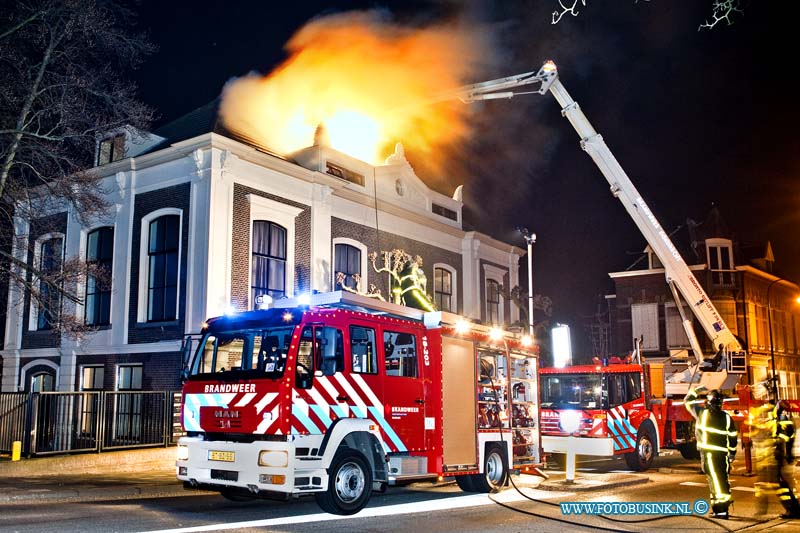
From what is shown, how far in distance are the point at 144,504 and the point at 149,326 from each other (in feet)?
32.9

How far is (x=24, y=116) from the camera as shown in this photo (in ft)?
47.6

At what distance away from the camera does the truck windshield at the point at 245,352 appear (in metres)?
9.38

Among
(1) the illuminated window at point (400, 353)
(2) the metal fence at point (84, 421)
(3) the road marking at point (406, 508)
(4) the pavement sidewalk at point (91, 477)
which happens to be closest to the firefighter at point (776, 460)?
(3) the road marking at point (406, 508)

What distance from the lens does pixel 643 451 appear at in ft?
53.6

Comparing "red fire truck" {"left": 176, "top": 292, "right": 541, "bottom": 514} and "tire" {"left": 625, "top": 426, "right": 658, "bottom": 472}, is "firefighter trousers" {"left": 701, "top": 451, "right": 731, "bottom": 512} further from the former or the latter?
"tire" {"left": 625, "top": 426, "right": 658, "bottom": 472}

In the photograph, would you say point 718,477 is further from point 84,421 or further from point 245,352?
point 84,421

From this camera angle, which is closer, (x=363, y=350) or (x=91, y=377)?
(x=363, y=350)

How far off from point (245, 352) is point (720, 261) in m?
35.8

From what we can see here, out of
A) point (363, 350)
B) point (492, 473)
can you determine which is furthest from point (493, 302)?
point (363, 350)

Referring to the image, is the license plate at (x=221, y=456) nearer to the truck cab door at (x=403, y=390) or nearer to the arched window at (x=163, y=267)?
the truck cab door at (x=403, y=390)

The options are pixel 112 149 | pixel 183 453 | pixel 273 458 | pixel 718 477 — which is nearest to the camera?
pixel 273 458

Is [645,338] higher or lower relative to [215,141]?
lower

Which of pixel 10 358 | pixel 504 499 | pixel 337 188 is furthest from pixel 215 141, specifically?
pixel 504 499

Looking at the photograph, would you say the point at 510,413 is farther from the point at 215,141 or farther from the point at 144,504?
the point at 215,141
